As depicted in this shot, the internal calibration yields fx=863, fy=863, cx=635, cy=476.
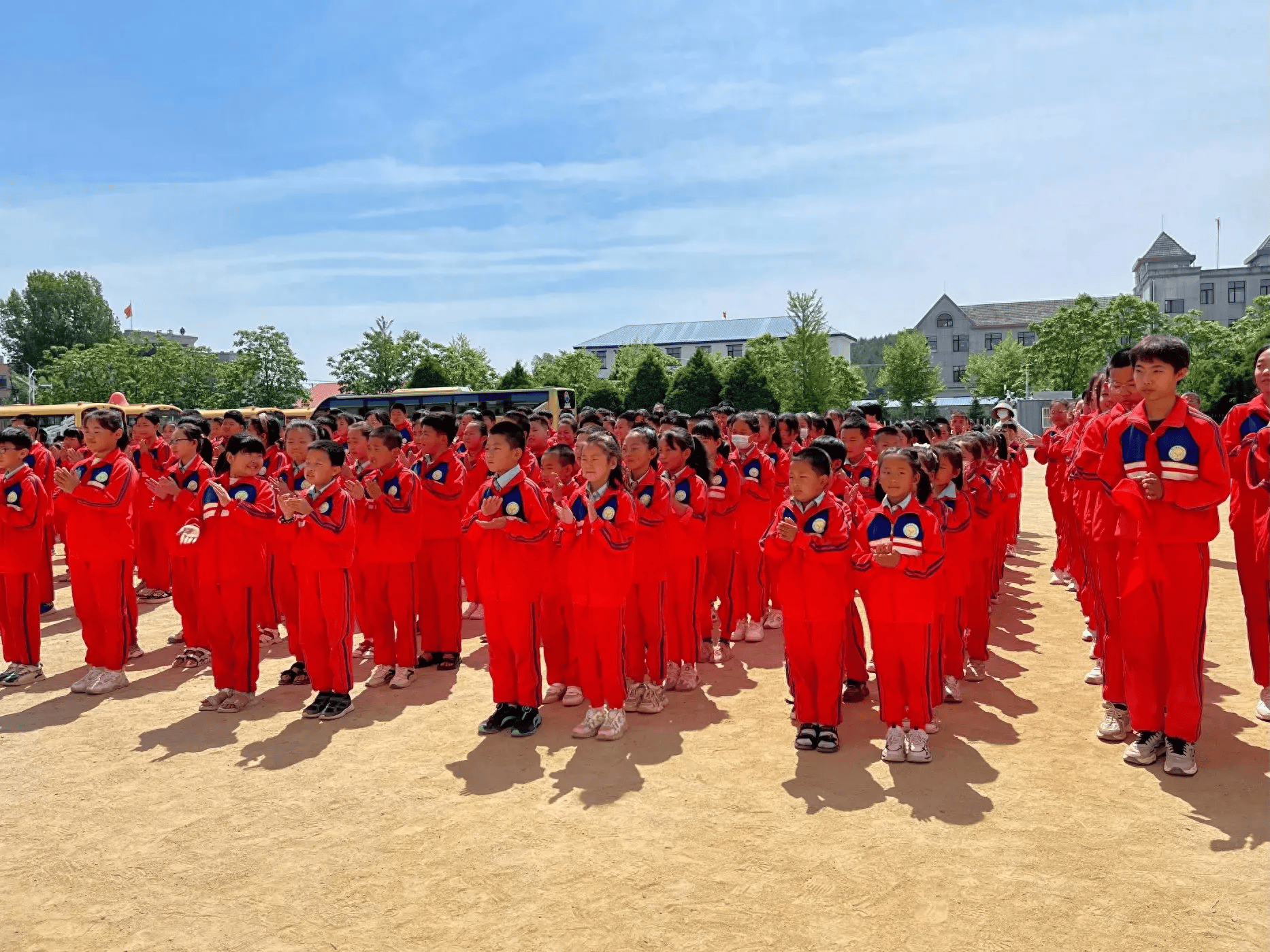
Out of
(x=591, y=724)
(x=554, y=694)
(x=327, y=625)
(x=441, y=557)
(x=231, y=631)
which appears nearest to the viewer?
(x=591, y=724)

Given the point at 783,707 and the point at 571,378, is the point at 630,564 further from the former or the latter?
the point at 571,378

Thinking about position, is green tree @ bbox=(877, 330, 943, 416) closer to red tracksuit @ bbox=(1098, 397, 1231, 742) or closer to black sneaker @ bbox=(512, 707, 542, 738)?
red tracksuit @ bbox=(1098, 397, 1231, 742)

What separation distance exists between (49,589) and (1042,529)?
13.9 meters

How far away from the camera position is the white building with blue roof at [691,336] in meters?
78.4

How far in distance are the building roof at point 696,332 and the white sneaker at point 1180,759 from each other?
242 ft

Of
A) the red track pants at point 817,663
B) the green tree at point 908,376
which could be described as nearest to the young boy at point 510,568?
the red track pants at point 817,663

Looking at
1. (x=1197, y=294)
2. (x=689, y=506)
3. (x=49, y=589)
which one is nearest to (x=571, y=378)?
(x=49, y=589)

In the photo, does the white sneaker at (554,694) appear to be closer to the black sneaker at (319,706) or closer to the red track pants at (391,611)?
the red track pants at (391,611)

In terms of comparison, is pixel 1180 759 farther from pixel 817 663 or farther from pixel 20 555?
pixel 20 555

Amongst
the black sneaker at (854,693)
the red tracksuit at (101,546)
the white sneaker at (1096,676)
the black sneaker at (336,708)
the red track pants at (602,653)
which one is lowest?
the white sneaker at (1096,676)

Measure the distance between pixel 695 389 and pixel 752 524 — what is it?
101ft

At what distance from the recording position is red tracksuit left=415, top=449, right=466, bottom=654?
6602 mm

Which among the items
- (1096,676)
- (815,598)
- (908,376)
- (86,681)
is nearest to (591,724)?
(815,598)

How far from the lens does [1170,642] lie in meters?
4.35
